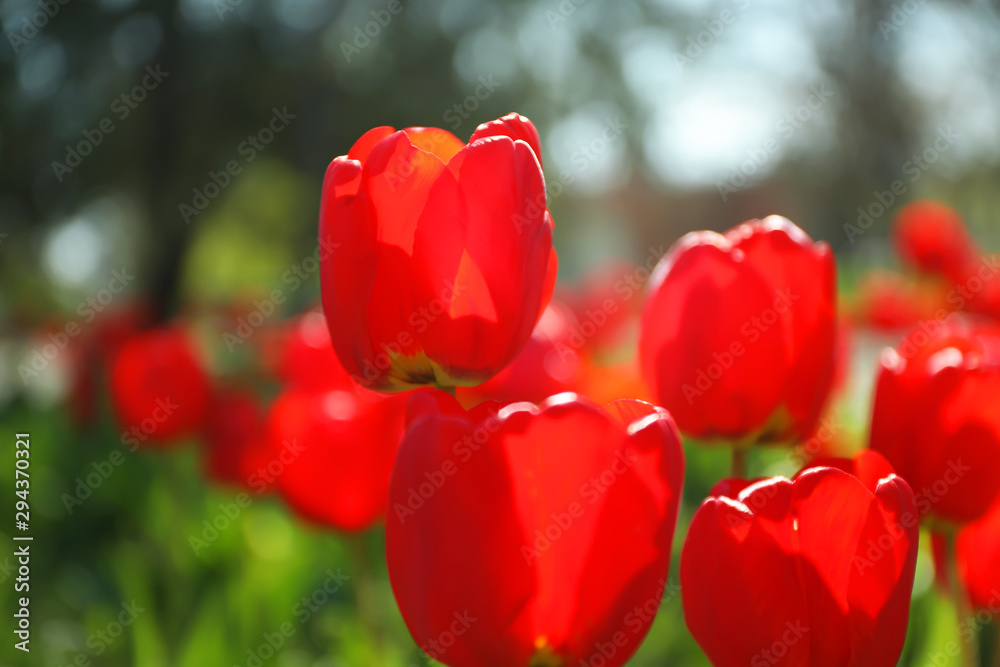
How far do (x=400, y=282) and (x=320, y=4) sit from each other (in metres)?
6.78

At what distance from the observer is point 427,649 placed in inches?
24.1

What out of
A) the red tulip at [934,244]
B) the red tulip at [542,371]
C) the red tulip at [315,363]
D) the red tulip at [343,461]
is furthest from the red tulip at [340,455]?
the red tulip at [934,244]

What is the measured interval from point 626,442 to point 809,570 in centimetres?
16

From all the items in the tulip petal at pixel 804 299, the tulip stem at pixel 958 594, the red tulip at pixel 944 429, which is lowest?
the tulip stem at pixel 958 594

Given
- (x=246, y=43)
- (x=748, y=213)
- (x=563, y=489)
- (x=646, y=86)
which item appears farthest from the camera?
(x=748, y=213)

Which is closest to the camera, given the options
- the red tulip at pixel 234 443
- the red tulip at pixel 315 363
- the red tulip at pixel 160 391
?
the red tulip at pixel 315 363

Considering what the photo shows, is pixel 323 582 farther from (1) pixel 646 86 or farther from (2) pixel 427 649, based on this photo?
(1) pixel 646 86

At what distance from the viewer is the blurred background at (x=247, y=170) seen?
178 cm

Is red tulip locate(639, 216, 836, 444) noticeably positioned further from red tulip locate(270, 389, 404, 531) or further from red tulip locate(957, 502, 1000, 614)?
red tulip locate(270, 389, 404, 531)

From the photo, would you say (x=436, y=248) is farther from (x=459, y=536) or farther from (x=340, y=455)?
(x=340, y=455)

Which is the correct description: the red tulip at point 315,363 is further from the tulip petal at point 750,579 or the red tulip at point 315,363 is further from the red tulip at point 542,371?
Result: the tulip petal at point 750,579

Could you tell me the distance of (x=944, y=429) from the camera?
30.8 inches

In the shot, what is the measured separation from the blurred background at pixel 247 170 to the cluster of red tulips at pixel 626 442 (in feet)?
1.32

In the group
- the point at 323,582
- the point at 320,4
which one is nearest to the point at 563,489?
the point at 323,582
